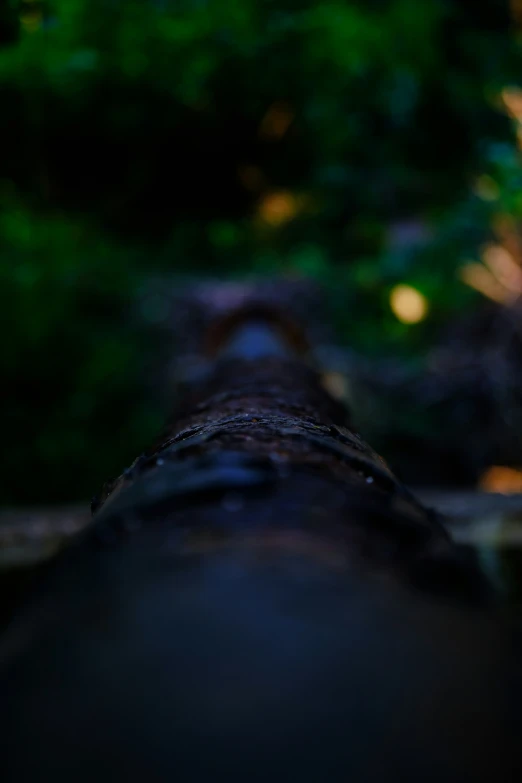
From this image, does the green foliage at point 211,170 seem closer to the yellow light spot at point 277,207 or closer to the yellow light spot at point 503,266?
the yellow light spot at point 277,207

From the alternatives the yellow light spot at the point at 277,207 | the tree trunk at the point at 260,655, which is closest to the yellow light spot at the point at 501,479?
the tree trunk at the point at 260,655

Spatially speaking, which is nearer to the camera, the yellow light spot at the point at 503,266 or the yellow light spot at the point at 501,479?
the yellow light spot at the point at 501,479

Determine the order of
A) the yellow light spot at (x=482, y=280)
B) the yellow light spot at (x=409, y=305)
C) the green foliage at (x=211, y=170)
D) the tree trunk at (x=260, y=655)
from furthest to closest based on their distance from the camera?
1. the yellow light spot at (x=409, y=305)
2. the yellow light spot at (x=482, y=280)
3. the green foliage at (x=211, y=170)
4. the tree trunk at (x=260, y=655)

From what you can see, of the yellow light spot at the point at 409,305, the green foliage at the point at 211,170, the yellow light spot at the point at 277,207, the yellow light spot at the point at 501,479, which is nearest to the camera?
the green foliage at the point at 211,170

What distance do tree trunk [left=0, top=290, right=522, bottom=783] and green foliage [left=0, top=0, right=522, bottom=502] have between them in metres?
2.67

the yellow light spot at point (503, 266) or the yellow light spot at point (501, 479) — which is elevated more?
the yellow light spot at point (503, 266)

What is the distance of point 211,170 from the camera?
13.8m

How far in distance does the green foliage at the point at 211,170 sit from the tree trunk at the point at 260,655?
2.67 meters

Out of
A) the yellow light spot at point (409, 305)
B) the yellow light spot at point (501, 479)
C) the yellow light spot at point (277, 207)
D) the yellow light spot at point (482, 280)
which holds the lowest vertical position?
the yellow light spot at point (501, 479)

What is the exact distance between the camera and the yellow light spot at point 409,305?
8.20 m

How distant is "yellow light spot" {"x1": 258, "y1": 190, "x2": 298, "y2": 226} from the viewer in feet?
42.3

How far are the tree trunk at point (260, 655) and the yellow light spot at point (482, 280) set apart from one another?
284 inches

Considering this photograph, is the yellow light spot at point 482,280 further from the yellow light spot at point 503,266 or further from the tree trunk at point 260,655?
the tree trunk at point 260,655

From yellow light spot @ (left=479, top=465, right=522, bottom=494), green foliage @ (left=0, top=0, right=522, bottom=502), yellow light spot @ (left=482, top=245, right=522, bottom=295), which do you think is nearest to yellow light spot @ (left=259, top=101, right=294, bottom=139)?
green foliage @ (left=0, top=0, right=522, bottom=502)
